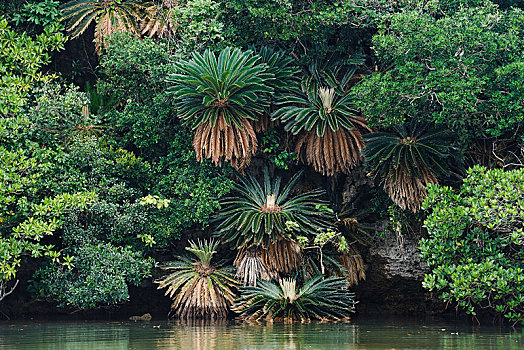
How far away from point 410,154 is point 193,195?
4.88m

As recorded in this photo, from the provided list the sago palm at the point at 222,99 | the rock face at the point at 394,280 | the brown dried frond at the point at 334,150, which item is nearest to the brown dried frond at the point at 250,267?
the sago palm at the point at 222,99

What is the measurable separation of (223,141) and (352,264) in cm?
398

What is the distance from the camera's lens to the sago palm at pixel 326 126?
588 inches

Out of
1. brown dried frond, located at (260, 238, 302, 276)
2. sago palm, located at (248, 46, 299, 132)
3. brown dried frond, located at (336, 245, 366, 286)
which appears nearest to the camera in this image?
brown dried frond, located at (260, 238, 302, 276)

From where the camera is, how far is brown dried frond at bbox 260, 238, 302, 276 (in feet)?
47.5

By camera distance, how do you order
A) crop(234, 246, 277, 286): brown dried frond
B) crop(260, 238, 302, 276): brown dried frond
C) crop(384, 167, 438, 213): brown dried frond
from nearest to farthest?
crop(384, 167, 438, 213): brown dried frond → crop(234, 246, 277, 286): brown dried frond → crop(260, 238, 302, 276): brown dried frond

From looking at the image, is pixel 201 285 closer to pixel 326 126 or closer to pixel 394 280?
pixel 326 126

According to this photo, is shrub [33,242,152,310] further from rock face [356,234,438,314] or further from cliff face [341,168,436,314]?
rock face [356,234,438,314]

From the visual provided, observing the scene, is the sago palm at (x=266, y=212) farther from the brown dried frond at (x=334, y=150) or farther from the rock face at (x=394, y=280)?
the rock face at (x=394, y=280)

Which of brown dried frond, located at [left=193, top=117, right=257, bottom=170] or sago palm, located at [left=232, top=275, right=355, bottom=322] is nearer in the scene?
sago palm, located at [left=232, top=275, right=355, bottom=322]

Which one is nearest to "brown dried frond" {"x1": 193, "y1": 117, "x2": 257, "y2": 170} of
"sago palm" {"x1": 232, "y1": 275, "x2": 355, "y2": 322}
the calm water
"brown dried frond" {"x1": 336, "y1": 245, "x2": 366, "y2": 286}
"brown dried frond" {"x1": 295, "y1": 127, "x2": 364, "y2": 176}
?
"brown dried frond" {"x1": 295, "y1": 127, "x2": 364, "y2": 176}

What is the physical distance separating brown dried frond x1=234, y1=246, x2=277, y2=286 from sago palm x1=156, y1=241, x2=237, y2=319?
10.7 inches

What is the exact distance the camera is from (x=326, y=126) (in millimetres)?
15031

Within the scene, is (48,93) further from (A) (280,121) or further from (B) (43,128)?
(A) (280,121)
